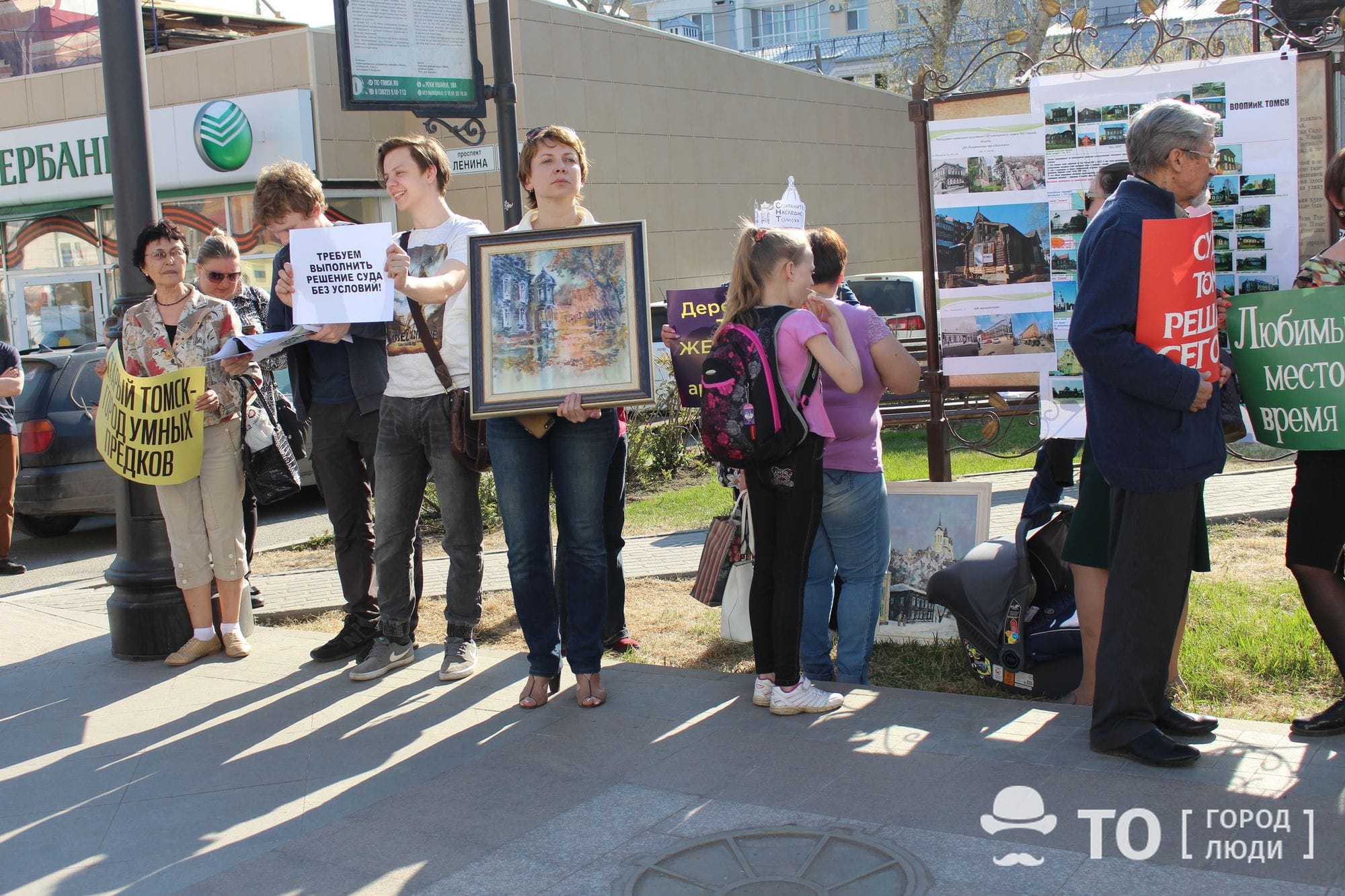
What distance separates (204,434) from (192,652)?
1054mm

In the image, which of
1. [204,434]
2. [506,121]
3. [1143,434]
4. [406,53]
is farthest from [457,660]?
[406,53]

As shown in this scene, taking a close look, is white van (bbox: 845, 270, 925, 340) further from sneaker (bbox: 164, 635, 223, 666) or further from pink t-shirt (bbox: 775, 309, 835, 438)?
pink t-shirt (bbox: 775, 309, 835, 438)

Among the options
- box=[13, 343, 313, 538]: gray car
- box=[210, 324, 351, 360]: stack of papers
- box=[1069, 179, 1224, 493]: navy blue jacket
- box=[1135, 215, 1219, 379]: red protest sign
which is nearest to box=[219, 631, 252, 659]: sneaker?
box=[210, 324, 351, 360]: stack of papers

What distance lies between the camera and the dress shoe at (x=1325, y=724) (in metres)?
3.98

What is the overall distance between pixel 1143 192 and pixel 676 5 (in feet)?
230

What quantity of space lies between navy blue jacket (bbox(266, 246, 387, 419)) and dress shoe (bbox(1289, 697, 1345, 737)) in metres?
3.80

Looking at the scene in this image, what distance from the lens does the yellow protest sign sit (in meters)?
5.85

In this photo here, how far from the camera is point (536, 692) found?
494cm

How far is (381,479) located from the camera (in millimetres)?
5418

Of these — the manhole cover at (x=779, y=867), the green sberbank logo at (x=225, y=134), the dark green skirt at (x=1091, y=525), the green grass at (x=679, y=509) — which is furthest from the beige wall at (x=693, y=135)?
the manhole cover at (x=779, y=867)

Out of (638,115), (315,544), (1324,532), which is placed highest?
→ (638,115)

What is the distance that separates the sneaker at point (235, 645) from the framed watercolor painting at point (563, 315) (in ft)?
7.25

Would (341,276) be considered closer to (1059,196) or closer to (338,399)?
(338,399)

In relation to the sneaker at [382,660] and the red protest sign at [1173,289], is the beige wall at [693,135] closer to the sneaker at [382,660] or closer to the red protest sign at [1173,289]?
the sneaker at [382,660]
